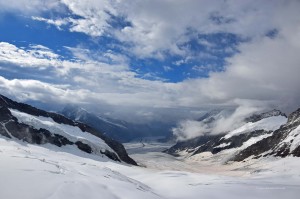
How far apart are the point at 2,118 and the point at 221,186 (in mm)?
118768

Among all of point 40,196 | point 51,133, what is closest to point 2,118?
point 51,133

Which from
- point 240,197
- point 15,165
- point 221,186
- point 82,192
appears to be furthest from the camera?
point 221,186

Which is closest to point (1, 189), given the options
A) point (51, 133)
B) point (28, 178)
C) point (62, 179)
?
point (28, 178)

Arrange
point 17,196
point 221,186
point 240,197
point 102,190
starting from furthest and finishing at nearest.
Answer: point 221,186 < point 240,197 < point 102,190 < point 17,196

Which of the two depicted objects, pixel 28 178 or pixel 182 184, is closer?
pixel 28 178

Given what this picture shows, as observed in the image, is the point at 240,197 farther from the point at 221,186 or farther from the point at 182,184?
the point at 182,184

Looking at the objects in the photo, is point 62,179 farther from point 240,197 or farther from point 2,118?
point 2,118

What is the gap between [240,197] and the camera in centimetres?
6450

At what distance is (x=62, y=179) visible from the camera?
52156mm

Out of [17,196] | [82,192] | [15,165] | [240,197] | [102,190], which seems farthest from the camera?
[240,197]

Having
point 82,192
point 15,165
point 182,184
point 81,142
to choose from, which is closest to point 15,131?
point 81,142

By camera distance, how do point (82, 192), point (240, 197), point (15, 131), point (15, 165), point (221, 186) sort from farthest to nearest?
point (15, 131)
point (221, 186)
point (240, 197)
point (15, 165)
point (82, 192)

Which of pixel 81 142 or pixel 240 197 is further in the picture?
pixel 81 142

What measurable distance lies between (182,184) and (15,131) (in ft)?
345
